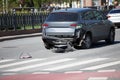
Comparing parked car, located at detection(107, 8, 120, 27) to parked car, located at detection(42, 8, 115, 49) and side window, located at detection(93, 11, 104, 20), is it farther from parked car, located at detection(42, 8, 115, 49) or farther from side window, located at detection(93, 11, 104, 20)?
parked car, located at detection(42, 8, 115, 49)

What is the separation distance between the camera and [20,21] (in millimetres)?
30203

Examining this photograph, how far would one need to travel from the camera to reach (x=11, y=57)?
632 inches

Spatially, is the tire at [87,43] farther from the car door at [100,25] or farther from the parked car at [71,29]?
the car door at [100,25]

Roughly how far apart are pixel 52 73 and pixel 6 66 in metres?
2.29

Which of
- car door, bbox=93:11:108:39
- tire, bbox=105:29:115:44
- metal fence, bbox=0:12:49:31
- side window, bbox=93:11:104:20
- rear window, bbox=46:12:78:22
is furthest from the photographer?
metal fence, bbox=0:12:49:31

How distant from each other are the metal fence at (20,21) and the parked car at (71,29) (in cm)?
1016

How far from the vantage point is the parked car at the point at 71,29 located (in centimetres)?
1783

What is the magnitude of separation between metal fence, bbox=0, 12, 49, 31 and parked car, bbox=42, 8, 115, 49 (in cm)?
1016

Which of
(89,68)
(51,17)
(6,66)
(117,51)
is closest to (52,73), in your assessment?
(89,68)

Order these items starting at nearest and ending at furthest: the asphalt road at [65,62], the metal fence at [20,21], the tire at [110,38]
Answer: the asphalt road at [65,62] → the tire at [110,38] → the metal fence at [20,21]

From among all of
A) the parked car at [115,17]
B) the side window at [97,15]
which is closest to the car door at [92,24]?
the side window at [97,15]

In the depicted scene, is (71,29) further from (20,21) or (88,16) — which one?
(20,21)

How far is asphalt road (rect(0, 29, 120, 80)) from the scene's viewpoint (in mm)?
A: 12125

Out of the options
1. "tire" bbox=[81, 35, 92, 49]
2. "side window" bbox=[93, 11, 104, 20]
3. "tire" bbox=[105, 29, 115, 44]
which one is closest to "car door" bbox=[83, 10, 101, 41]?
"side window" bbox=[93, 11, 104, 20]
